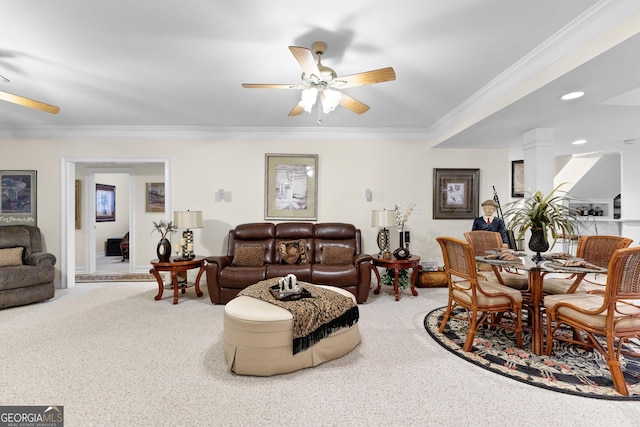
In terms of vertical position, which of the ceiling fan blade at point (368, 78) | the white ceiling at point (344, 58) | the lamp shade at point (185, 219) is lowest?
the lamp shade at point (185, 219)

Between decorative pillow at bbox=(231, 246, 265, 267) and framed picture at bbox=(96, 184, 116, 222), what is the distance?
17.1 feet

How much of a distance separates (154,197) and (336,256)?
419 cm

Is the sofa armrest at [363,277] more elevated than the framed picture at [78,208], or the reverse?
the framed picture at [78,208]

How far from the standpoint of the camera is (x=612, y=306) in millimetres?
A: 2033

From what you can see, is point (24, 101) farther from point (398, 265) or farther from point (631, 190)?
point (631, 190)

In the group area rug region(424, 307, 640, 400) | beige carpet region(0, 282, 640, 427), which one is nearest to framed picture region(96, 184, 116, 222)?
beige carpet region(0, 282, 640, 427)

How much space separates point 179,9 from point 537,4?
2.38 m

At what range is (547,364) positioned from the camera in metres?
2.39

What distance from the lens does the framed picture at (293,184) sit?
16.3ft

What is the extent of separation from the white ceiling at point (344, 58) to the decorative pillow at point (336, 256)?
1.94 metres

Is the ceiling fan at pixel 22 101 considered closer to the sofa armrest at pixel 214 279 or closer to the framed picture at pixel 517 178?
the sofa armrest at pixel 214 279

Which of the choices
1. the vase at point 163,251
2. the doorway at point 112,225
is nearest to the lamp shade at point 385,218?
the vase at point 163,251

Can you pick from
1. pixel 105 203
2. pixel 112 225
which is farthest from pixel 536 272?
pixel 112 225

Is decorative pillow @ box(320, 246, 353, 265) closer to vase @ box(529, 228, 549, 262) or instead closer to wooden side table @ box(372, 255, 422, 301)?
wooden side table @ box(372, 255, 422, 301)
